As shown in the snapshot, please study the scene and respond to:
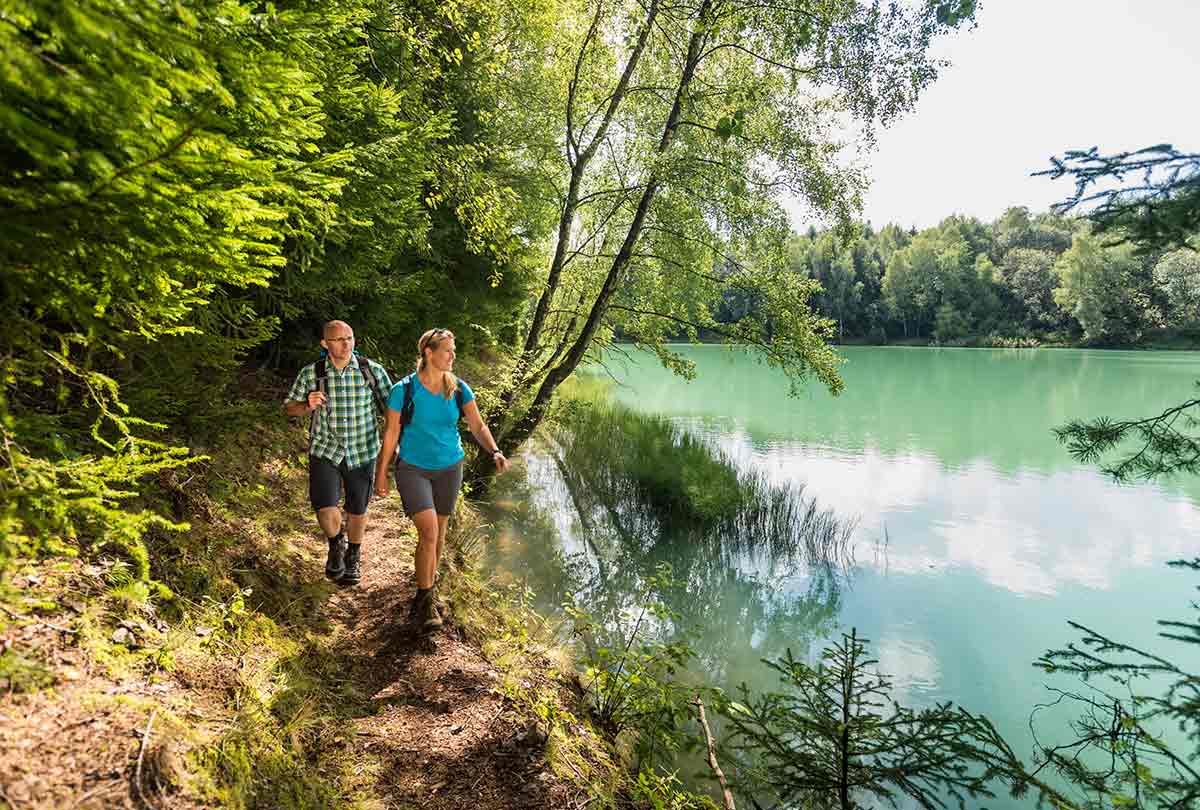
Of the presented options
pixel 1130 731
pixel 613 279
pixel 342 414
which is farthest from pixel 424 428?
pixel 613 279

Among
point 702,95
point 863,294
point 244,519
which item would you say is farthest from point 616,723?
point 863,294

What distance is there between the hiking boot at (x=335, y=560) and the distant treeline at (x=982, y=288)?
5975cm

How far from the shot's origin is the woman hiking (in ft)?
12.0

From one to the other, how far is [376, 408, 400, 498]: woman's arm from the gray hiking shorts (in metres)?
0.09

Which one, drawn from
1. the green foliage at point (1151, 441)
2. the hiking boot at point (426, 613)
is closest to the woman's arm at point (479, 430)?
the hiking boot at point (426, 613)

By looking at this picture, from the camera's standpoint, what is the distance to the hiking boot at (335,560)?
4.22 m

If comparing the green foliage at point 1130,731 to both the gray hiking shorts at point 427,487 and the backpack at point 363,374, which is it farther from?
the backpack at point 363,374

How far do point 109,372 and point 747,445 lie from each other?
15.8 meters

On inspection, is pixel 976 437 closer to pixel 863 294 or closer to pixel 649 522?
pixel 649 522

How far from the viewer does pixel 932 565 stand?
891 cm

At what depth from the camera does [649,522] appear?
33.4ft

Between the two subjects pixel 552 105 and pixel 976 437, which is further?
pixel 976 437

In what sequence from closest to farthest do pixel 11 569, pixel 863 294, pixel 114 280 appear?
pixel 11 569, pixel 114 280, pixel 863 294

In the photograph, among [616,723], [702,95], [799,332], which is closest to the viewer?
[616,723]
